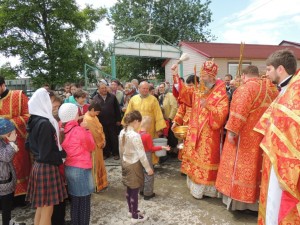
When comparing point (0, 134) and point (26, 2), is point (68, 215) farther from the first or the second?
point (26, 2)

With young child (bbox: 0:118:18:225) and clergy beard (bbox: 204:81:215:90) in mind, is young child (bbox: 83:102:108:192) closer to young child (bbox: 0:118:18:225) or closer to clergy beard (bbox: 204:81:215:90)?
young child (bbox: 0:118:18:225)

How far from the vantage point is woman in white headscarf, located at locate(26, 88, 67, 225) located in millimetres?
2750

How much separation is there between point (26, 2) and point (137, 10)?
17.0 meters

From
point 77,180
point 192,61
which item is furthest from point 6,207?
point 192,61

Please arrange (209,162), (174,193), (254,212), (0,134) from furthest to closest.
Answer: (174,193)
(209,162)
(254,212)
(0,134)

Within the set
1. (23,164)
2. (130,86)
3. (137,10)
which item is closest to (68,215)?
(23,164)

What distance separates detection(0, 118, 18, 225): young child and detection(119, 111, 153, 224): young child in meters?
1.24

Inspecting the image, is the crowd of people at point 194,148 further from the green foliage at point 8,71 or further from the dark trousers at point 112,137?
the green foliage at point 8,71

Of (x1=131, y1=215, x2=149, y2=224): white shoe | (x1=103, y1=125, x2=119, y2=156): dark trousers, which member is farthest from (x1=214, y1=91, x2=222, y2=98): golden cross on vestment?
(x1=103, y1=125, x2=119, y2=156): dark trousers

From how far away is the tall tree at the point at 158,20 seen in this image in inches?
1136

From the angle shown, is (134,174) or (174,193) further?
(174,193)

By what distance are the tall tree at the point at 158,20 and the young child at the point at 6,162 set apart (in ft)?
84.7

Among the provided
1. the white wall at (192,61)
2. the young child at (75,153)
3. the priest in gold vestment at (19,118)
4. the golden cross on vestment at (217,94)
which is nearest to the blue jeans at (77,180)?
the young child at (75,153)

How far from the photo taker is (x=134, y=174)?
3482 mm
